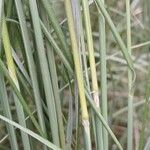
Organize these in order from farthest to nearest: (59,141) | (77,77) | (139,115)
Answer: (139,115) → (59,141) → (77,77)

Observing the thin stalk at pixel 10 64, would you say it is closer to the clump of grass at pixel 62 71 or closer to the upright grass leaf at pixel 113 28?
the clump of grass at pixel 62 71

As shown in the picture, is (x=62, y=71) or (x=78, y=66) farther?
(x=62, y=71)

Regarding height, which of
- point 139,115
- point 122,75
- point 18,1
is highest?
point 18,1

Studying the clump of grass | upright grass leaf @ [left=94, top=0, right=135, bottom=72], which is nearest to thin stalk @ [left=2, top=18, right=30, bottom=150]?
the clump of grass

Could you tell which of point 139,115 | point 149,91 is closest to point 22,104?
point 149,91

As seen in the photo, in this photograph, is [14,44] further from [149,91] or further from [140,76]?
[140,76]

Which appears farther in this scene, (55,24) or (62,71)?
(62,71)

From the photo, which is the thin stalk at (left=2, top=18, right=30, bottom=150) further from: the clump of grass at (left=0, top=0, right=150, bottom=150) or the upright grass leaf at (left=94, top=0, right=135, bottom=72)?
the upright grass leaf at (left=94, top=0, right=135, bottom=72)

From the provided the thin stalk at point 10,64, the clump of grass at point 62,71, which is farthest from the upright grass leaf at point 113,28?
the thin stalk at point 10,64
